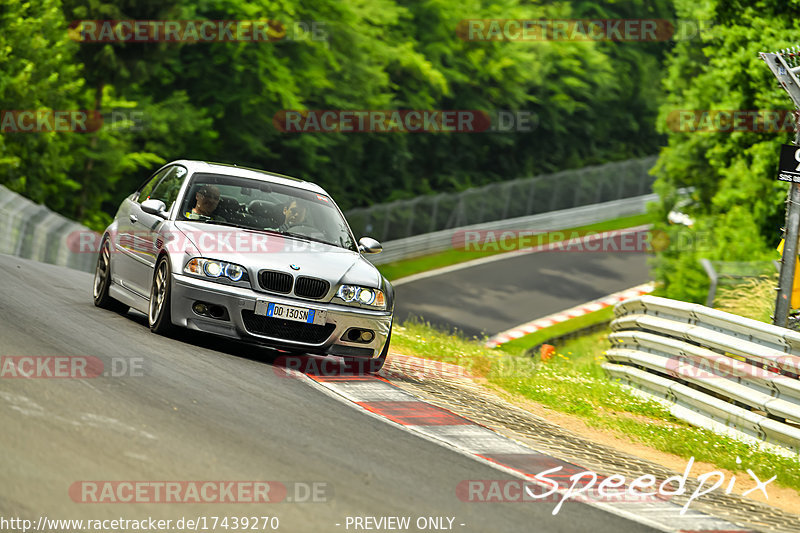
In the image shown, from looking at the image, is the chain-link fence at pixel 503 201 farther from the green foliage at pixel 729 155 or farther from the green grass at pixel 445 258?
the green foliage at pixel 729 155

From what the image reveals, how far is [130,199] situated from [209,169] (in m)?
1.50

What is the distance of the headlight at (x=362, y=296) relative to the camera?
953 cm

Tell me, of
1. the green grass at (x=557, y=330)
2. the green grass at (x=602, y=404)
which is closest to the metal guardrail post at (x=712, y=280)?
the green grass at (x=602, y=404)

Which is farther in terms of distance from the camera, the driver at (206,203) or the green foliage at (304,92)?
the green foliage at (304,92)

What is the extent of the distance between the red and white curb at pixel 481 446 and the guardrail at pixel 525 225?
90.2ft

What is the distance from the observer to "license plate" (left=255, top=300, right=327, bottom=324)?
919cm

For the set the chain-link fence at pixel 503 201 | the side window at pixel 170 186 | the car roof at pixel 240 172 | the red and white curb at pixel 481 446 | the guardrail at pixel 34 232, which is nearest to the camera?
the red and white curb at pixel 481 446

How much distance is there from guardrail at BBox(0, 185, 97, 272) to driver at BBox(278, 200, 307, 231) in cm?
1035

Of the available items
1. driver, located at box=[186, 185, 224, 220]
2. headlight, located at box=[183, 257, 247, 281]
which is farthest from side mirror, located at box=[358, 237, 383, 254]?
headlight, located at box=[183, 257, 247, 281]

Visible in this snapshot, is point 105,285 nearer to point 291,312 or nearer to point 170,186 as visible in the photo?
point 170,186

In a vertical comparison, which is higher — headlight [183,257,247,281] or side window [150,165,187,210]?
side window [150,165,187,210]

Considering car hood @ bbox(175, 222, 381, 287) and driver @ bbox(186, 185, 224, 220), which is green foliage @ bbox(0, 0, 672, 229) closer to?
driver @ bbox(186, 185, 224, 220)

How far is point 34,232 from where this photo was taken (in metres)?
20.6

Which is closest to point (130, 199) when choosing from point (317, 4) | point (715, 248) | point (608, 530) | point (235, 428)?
point (235, 428)
